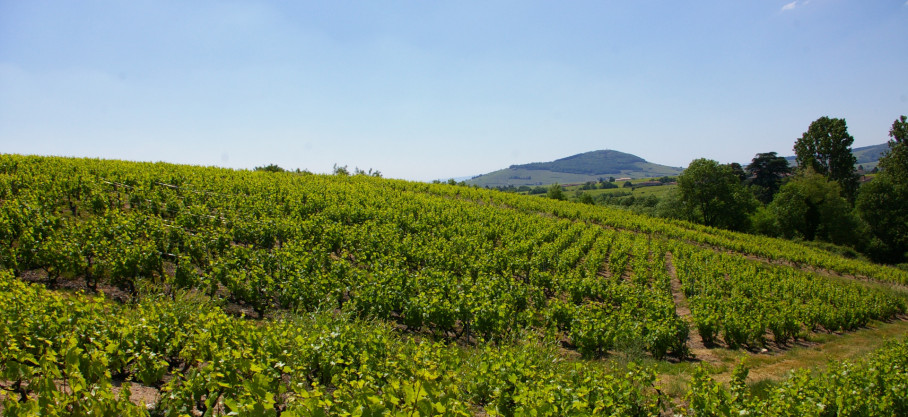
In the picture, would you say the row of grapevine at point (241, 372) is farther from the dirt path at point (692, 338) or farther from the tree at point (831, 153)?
the tree at point (831, 153)

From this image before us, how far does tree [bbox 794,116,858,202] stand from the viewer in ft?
172

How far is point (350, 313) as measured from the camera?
24.3 feet

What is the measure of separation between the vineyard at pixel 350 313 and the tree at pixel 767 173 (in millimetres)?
47844

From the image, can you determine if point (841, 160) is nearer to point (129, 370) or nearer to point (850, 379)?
point (850, 379)

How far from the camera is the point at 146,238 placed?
1102cm

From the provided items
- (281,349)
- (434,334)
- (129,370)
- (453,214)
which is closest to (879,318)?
(453,214)

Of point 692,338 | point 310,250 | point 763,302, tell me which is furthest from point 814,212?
point 310,250

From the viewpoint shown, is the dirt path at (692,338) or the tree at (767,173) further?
the tree at (767,173)

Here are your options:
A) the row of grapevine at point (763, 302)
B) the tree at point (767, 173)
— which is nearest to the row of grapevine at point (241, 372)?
the row of grapevine at point (763, 302)

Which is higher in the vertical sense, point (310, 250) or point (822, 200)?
point (822, 200)

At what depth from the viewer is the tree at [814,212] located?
145 ft

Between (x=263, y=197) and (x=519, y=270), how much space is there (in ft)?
38.3

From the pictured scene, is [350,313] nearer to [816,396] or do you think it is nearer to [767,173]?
[816,396]

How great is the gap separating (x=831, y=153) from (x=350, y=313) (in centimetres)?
6940
